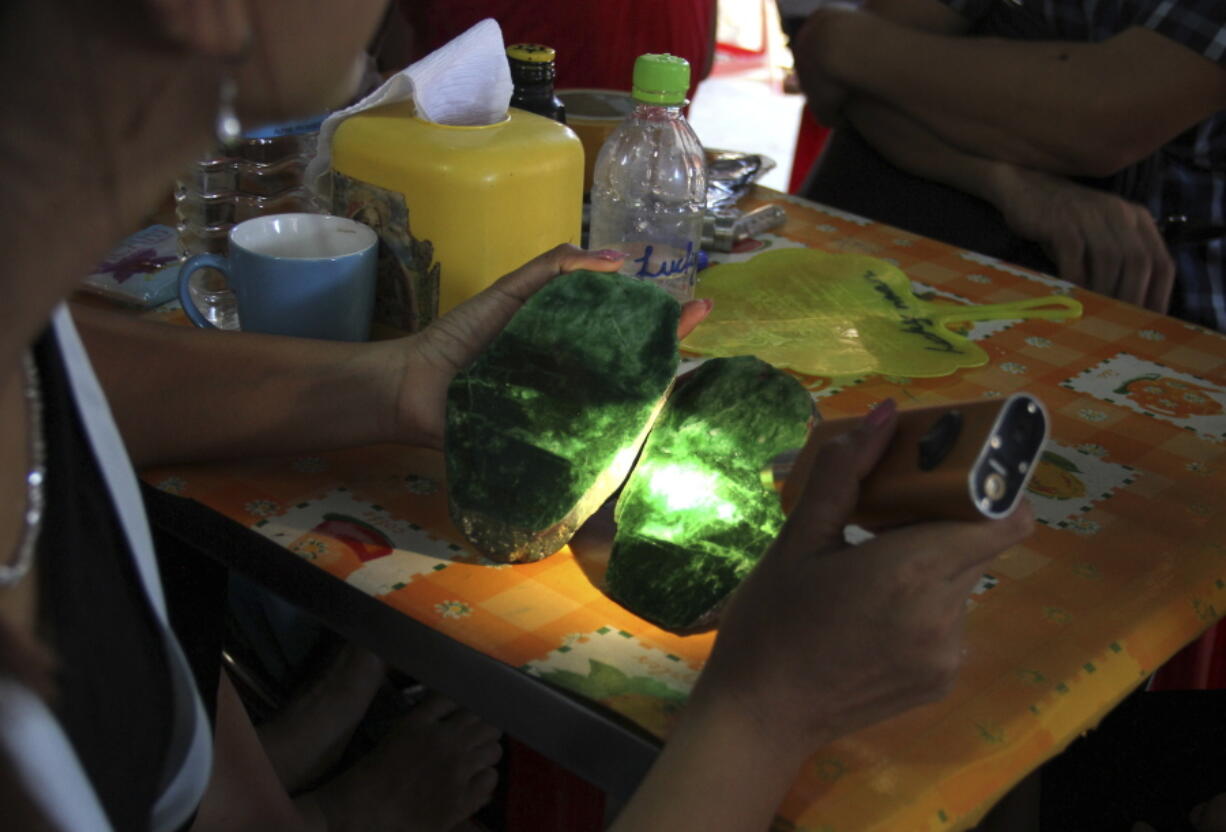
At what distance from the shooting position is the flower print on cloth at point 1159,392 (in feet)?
3.21

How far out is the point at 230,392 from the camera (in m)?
0.82

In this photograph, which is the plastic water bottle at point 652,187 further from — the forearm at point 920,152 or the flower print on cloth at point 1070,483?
the forearm at point 920,152

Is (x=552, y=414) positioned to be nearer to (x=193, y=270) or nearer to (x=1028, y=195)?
(x=193, y=270)

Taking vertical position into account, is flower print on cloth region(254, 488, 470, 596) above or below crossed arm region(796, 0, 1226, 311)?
below

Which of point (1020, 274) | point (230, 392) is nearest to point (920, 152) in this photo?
point (1020, 274)

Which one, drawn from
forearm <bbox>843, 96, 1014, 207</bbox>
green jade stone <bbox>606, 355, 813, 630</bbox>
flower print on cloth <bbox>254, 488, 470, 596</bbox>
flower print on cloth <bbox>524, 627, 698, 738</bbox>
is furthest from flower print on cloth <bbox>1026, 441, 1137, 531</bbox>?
forearm <bbox>843, 96, 1014, 207</bbox>

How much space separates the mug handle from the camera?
927mm

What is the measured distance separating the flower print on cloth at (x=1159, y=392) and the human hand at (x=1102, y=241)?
44cm

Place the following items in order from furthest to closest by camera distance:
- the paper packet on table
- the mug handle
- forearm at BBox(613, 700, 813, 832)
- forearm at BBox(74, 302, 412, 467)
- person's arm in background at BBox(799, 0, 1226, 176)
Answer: person's arm in background at BBox(799, 0, 1226, 176), the paper packet on table, the mug handle, forearm at BBox(74, 302, 412, 467), forearm at BBox(613, 700, 813, 832)

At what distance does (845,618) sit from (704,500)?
0.54ft

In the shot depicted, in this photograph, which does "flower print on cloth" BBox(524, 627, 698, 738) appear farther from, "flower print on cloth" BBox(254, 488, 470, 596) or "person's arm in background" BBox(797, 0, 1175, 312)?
"person's arm in background" BBox(797, 0, 1175, 312)

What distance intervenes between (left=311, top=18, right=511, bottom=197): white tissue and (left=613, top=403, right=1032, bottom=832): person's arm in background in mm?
536

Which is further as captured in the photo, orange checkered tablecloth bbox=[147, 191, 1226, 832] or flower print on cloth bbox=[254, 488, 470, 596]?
flower print on cloth bbox=[254, 488, 470, 596]

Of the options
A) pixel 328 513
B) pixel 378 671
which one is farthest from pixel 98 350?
pixel 378 671
